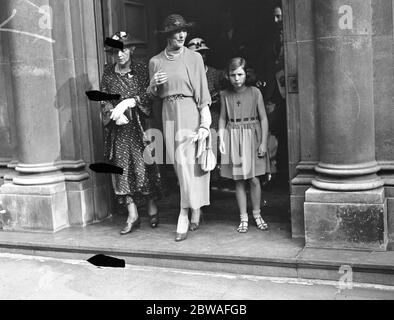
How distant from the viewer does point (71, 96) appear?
23.4 feet

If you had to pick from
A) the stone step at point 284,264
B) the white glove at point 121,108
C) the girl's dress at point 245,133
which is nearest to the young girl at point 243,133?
the girl's dress at point 245,133

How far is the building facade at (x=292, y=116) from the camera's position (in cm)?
552

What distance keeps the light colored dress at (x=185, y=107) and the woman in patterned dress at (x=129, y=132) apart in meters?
0.35

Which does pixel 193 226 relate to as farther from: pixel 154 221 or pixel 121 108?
pixel 121 108

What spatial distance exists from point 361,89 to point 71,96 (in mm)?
3376

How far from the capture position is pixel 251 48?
8891 millimetres

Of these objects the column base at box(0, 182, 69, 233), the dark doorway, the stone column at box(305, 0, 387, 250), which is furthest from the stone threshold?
the dark doorway

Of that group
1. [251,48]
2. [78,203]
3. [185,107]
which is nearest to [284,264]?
[185,107]

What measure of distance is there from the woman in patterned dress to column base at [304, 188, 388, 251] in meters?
1.92

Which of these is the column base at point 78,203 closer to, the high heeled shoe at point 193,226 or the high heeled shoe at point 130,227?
the high heeled shoe at point 130,227

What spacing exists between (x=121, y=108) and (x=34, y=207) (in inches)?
65.2

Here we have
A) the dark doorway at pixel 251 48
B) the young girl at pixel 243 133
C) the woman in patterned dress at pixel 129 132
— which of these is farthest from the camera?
the dark doorway at pixel 251 48
